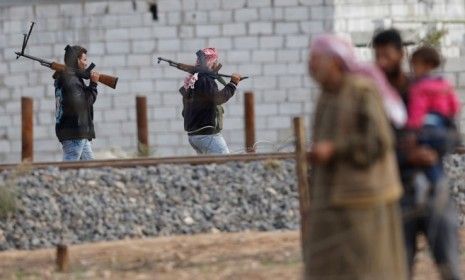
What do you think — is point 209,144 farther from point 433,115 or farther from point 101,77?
point 433,115

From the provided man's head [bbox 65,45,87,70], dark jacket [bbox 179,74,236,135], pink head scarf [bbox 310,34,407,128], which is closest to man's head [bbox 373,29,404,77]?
pink head scarf [bbox 310,34,407,128]

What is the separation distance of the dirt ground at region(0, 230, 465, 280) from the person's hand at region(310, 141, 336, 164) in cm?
347

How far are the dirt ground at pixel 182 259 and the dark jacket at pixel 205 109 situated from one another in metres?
4.01

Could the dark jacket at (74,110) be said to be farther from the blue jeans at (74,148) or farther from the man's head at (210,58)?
the man's head at (210,58)

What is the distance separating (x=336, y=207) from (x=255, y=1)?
17.5 m

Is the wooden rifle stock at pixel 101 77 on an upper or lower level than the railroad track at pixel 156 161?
upper

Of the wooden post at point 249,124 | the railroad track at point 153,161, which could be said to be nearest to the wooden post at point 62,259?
the railroad track at point 153,161

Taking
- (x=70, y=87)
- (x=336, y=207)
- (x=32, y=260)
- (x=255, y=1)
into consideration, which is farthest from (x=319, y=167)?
(x=255, y=1)

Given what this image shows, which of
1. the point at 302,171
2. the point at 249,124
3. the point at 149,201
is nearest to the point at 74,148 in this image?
the point at 149,201

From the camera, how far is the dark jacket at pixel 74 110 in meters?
18.2

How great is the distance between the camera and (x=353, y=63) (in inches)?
325

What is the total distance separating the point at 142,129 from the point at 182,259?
8708mm

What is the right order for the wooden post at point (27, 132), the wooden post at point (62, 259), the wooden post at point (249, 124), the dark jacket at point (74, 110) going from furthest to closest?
the wooden post at point (249, 124) < the wooden post at point (27, 132) < the dark jacket at point (74, 110) < the wooden post at point (62, 259)

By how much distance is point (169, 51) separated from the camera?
25656 millimetres
